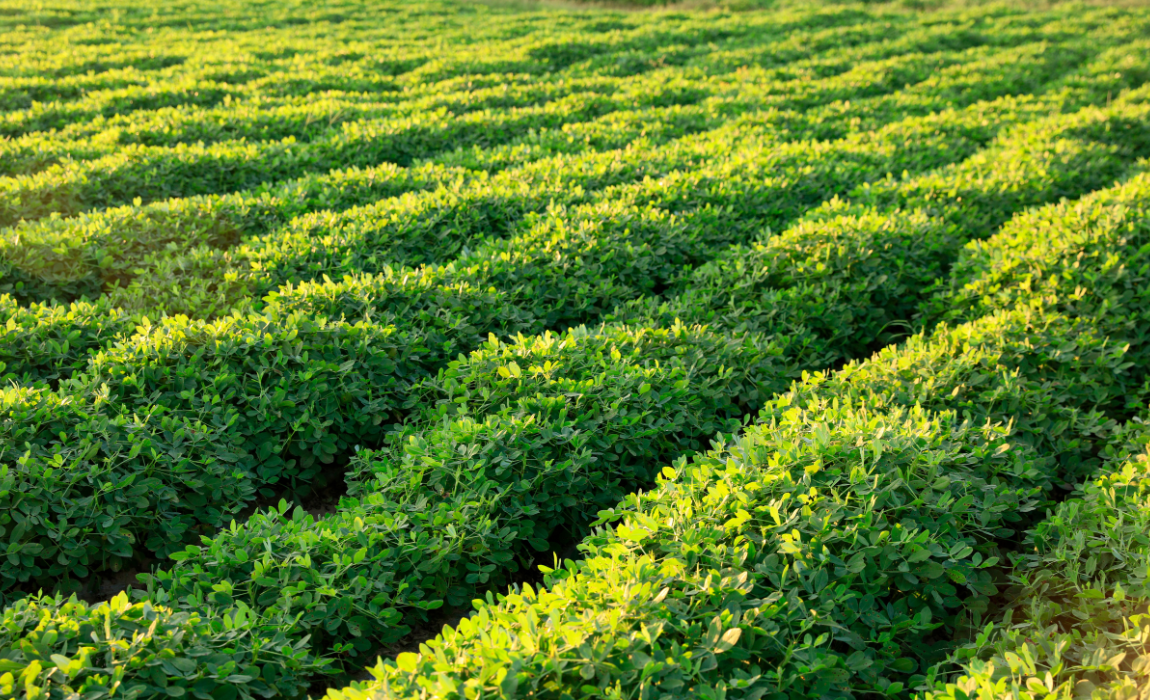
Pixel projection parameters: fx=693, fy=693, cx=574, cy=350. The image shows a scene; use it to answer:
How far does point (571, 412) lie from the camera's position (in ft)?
15.6

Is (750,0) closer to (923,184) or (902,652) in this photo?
(923,184)

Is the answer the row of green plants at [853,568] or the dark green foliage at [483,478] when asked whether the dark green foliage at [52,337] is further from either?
the row of green plants at [853,568]

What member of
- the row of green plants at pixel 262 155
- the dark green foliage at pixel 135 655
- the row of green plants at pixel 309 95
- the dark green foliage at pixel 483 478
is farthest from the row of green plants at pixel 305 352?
the row of green plants at pixel 309 95

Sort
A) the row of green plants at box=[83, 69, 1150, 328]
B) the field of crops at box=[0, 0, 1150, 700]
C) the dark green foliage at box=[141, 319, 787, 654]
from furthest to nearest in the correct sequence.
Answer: the row of green plants at box=[83, 69, 1150, 328] → the dark green foliage at box=[141, 319, 787, 654] → the field of crops at box=[0, 0, 1150, 700]

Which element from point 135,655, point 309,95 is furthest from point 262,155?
point 135,655

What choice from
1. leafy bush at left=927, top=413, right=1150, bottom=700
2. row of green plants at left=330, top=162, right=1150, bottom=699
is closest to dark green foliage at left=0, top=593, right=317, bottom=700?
row of green plants at left=330, top=162, right=1150, bottom=699

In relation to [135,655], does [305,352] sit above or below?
above

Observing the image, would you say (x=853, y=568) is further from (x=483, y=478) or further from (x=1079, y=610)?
(x=483, y=478)

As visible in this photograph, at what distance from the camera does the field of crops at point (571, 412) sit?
3084mm

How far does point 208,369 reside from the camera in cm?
500

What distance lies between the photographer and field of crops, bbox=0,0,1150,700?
3084mm

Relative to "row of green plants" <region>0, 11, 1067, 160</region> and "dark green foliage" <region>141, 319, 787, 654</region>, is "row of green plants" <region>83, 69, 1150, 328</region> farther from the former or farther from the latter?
"row of green plants" <region>0, 11, 1067, 160</region>

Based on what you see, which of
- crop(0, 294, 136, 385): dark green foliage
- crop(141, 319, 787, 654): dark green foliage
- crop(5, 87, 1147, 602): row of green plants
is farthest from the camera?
crop(0, 294, 136, 385): dark green foliage

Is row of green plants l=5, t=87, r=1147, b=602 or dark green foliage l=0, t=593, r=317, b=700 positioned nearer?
dark green foliage l=0, t=593, r=317, b=700
